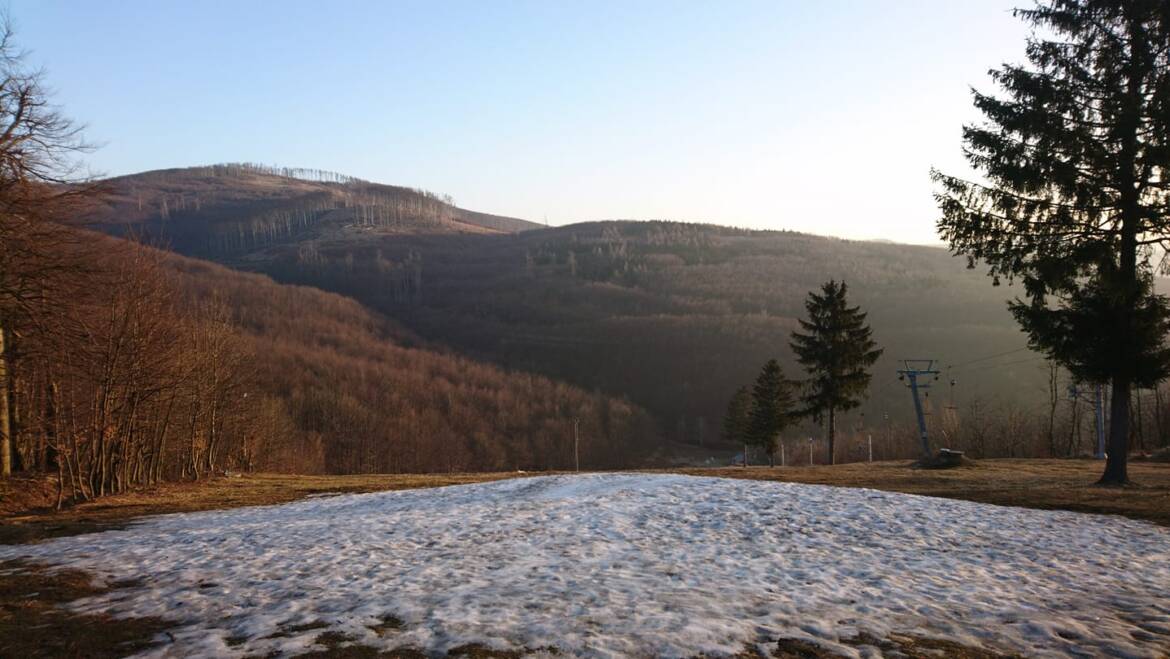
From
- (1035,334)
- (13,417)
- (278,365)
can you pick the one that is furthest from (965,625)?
(278,365)

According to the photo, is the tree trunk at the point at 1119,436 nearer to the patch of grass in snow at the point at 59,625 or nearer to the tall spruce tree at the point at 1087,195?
the tall spruce tree at the point at 1087,195

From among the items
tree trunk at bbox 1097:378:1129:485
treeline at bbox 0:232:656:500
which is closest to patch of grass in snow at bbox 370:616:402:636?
treeline at bbox 0:232:656:500

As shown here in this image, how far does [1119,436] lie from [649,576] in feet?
56.0

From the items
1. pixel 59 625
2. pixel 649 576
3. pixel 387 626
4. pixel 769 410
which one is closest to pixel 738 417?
pixel 769 410

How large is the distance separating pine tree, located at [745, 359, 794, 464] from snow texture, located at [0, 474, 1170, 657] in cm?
4339

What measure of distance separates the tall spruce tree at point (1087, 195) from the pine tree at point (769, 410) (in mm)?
38756

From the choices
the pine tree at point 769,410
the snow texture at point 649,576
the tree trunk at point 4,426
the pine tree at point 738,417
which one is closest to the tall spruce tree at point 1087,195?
the snow texture at point 649,576

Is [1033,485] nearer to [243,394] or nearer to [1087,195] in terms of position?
[1087,195]

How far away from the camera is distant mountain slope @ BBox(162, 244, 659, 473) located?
111 meters

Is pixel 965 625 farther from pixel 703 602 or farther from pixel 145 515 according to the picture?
pixel 145 515

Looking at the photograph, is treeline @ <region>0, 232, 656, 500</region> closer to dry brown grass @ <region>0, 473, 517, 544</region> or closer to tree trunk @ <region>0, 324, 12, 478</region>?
tree trunk @ <region>0, 324, 12, 478</region>

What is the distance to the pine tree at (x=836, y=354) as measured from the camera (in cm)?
4412

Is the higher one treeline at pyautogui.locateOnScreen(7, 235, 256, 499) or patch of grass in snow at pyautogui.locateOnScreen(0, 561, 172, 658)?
treeline at pyautogui.locateOnScreen(7, 235, 256, 499)

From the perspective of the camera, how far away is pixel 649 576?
9.65m
